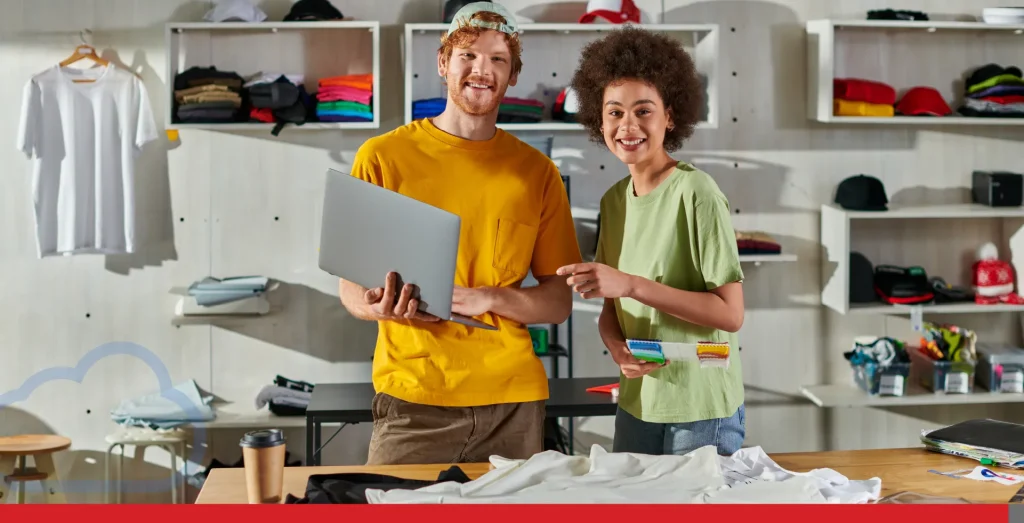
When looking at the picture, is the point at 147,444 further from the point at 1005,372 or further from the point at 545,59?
the point at 1005,372

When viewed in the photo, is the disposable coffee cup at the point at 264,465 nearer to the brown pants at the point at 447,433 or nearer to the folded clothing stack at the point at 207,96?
the brown pants at the point at 447,433

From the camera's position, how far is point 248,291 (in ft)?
12.3

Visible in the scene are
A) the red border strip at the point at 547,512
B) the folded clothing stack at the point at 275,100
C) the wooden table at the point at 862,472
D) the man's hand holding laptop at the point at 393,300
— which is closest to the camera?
the red border strip at the point at 547,512

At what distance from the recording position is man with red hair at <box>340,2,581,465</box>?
1.84 metres

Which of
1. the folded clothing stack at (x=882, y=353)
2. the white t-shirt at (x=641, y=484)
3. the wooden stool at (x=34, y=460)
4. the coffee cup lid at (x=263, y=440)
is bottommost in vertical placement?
the wooden stool at (x=34, y=460)

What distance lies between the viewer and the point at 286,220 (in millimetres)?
Result: 3945

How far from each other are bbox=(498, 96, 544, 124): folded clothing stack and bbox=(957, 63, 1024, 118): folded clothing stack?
5.87ft

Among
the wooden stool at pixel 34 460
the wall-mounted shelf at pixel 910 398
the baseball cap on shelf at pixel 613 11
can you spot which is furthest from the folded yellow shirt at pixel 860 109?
the wooden stool at pixel 34 460

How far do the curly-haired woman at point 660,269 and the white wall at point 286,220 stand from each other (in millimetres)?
1915

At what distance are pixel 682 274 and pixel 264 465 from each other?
86cm

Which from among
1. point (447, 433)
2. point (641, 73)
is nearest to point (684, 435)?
point (447, 433)

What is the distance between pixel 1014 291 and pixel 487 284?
310 centimetres

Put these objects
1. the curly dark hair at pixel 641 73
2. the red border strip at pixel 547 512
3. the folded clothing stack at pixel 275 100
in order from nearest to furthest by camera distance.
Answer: the red border strip at pixel 547 512, the curly dark hair at pixel 641 73, the folded clothing stack at pixel 275 100

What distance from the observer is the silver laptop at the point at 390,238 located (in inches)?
64.8
